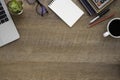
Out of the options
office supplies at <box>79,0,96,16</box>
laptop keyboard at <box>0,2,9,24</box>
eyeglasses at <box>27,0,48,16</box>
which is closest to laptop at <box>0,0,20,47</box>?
laptop keyboard at <box>0,2,9,24</box>

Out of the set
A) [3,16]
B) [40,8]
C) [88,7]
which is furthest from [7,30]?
[88,7]

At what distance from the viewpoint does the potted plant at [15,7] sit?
1961 mm

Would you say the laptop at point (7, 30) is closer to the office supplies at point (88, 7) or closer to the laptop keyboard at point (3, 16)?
the laptop keyboard at point (3, 16)

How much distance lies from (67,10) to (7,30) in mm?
260

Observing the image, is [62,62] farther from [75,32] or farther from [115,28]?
[115,28]

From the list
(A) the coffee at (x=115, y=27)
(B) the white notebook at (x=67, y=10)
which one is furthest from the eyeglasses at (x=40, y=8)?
(A) the coffee at (x=115, y=27)

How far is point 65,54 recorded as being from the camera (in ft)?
6.55

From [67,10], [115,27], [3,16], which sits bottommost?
[115,27]

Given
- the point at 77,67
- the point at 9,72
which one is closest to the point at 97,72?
the point at 77,67

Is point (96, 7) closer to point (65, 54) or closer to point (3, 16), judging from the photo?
point (65, 54)

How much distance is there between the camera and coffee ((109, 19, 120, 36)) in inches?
77.1

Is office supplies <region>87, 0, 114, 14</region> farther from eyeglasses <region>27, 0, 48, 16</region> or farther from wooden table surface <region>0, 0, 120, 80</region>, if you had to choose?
eyeglasses <region>27, 0, 48, 16</region>

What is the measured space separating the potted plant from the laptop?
0.02 m

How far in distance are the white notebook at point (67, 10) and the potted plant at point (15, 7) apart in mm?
121
